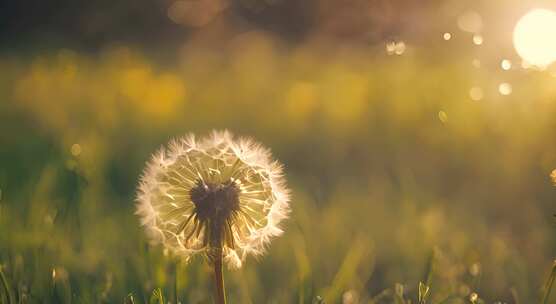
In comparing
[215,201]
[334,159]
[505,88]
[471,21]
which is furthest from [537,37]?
[215,201]

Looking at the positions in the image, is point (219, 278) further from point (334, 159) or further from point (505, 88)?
point (505, 88)

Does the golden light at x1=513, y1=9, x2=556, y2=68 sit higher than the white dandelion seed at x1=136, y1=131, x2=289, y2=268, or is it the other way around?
the golden light at x1=513, y1=9, x2=556, y2=68

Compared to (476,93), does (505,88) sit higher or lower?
lower

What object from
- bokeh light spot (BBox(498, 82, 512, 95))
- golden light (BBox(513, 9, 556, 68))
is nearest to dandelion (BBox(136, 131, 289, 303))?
golden light (BBox(513, 9, 556, 68))

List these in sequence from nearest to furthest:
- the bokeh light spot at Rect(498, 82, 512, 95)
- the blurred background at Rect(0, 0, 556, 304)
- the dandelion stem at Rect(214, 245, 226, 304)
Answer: the dandelion stem at Rect(214, 245, 226, 304) < the blurred background at Rect(0, 0, 556, 304) < the bokeh light spot at Rect(498, 82, 512, 95)

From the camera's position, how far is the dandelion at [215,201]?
1.93 meters

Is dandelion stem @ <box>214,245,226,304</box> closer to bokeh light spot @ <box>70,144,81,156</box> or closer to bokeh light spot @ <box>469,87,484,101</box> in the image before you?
bokeh light spot @ <box>70,144,81,156</box>

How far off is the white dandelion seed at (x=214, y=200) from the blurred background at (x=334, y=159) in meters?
0.18

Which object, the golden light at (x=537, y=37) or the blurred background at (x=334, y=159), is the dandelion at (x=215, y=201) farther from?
the golden light at (x=537, y=37)

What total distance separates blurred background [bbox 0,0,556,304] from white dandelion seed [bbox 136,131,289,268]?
0.18m

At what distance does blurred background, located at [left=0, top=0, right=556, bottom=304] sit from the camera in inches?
113

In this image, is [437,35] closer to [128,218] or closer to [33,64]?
[33,64]

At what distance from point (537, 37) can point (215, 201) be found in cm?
220

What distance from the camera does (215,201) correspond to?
193 centimetres
